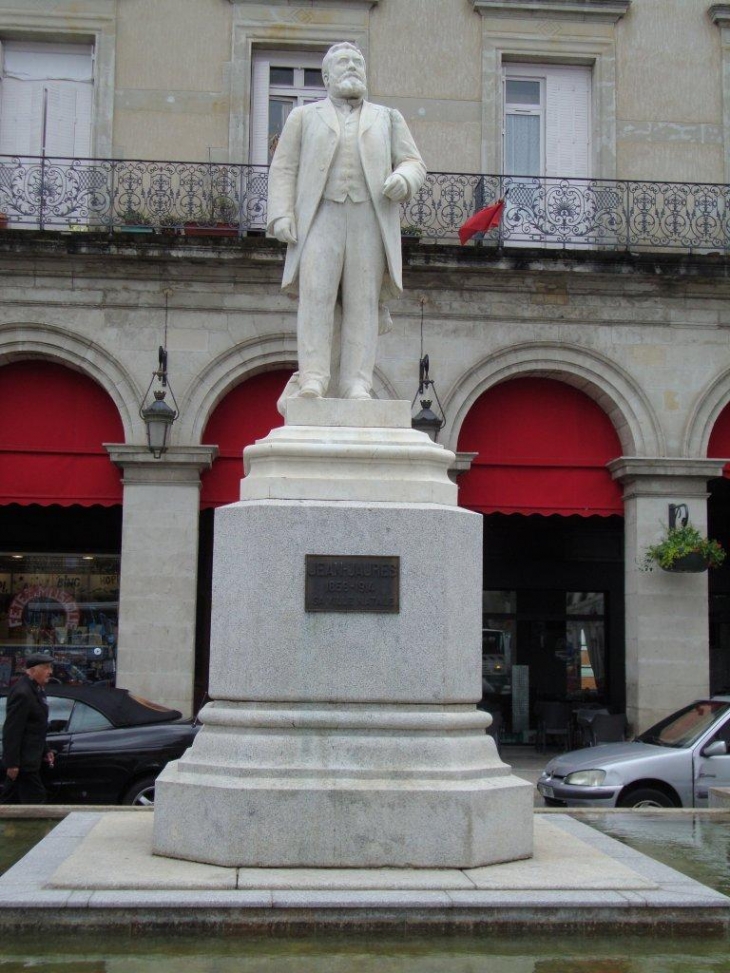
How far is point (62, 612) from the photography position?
17469 millimetres

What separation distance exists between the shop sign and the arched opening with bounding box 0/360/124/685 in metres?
0.01

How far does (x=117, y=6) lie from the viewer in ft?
58.2

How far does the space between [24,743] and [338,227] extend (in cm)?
483

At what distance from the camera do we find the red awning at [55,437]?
16.3 meters

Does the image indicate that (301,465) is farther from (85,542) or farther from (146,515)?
(85,542)

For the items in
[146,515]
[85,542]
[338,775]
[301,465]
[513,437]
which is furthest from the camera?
[85,542]

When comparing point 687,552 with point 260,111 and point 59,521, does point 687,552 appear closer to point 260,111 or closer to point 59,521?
point 260,111

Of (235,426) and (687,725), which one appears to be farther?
(235,426)

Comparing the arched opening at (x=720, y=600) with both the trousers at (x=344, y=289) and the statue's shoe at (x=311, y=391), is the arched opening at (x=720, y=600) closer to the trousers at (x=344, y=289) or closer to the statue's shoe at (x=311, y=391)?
the trousers at (x=344, y=289)

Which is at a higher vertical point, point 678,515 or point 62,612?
point 678,515

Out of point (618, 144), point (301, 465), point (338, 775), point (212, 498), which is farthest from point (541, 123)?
point (338, 775)

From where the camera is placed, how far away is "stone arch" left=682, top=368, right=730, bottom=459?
1667 cm

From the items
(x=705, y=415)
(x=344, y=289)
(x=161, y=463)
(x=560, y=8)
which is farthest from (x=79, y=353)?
(x=344, y=289)

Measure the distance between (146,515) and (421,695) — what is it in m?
10.1
